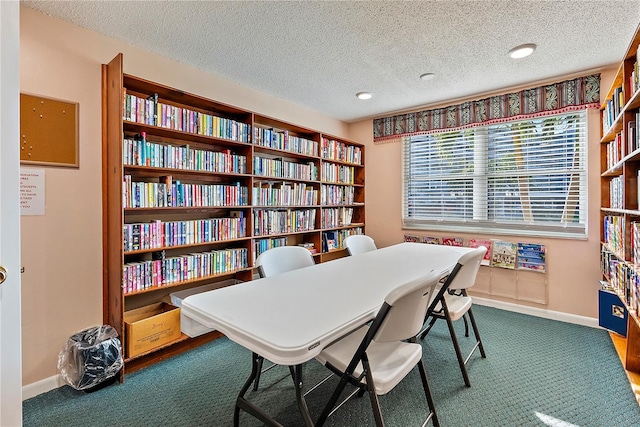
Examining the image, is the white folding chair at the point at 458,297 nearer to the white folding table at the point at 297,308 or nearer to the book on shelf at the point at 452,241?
the white folding table at the point at 297,308

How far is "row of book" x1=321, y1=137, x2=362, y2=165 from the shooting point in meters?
3.74

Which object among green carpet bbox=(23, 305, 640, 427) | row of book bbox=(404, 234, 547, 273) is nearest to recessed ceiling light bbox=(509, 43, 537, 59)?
row of book bbox=(404, 234, 547, 273)

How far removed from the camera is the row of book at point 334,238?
376 cm

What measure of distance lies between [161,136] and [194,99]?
0.40m

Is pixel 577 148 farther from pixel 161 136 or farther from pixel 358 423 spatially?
pixel 161 136

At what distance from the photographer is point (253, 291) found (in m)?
1.50

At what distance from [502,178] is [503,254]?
83 centimetres

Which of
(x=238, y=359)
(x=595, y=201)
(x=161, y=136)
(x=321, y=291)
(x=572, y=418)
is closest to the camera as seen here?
(x=321, y=291)

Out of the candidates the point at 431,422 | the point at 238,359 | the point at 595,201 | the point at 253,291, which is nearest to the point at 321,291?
the point at 253,291

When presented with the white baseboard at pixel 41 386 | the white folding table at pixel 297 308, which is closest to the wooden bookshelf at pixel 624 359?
the white folding table at pixel 297 308

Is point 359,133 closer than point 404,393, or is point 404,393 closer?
point 404,393

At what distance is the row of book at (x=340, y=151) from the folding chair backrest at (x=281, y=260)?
181cm

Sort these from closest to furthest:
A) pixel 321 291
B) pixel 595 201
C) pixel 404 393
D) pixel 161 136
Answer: pixel 321 291 → pixel 404 393 → pixel 161 136 → pixel 595 201

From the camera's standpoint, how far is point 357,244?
2.78 meters
